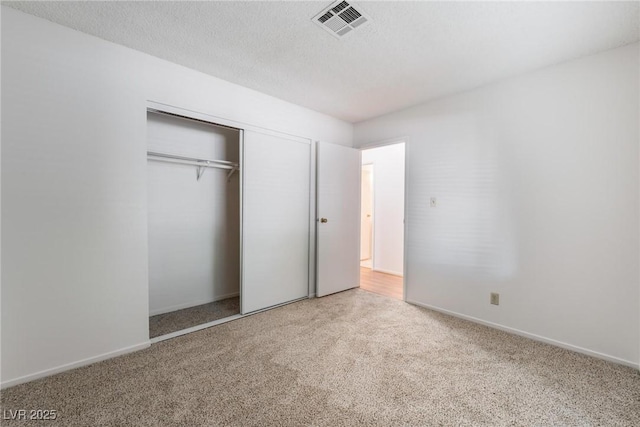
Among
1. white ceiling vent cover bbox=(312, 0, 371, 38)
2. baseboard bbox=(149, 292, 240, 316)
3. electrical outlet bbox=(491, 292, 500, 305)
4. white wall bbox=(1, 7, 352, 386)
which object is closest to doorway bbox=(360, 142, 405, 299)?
electrical outlet bbox=(491, 292, 500, 305)

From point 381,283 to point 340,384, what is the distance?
8.77 ft

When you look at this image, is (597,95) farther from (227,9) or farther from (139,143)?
(139,143)

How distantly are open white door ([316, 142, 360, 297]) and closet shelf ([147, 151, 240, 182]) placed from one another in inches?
42.9

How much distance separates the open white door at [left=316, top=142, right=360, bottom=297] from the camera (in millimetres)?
3617

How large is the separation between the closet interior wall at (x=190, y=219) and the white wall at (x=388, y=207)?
2.66 m

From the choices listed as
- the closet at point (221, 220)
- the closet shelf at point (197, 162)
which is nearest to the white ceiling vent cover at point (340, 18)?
the closet at point (221, 220)

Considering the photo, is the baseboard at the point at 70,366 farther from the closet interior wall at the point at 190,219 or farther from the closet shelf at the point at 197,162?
the closet shelf at the point at 197,162

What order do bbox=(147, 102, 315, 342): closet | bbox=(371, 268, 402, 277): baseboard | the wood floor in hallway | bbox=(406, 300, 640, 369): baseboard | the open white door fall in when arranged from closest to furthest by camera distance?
bbox=(406, 300, 640, 369): baseboard < bbox=(147, 102, 315, 342): closet < the open white door < the wood floor in hallway < bbox=(371, 268, 402, 277): baseboard

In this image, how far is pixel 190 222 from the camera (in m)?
3.25

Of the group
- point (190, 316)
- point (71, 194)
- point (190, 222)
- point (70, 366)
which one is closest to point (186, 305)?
point (190, 316)

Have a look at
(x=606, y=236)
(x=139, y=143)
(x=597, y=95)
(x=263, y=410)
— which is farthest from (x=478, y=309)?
(x=139, y=143)

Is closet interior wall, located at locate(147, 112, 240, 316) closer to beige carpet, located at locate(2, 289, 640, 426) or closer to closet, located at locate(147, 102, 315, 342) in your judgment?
closet, located at locate(147, 102, 315, 342)

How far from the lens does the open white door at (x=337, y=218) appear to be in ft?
11.9

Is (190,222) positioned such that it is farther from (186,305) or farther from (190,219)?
(186,305)
